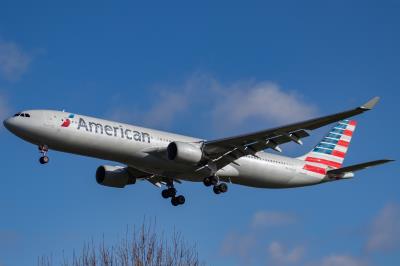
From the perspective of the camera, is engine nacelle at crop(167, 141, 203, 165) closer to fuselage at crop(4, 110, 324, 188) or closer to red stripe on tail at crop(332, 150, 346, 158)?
fuselage at crop(4, 110, 324, 188)

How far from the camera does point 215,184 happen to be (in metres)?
42.1

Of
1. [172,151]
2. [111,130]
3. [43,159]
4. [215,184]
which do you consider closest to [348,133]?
[215,184]

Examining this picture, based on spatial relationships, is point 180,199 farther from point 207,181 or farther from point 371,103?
point 371,103

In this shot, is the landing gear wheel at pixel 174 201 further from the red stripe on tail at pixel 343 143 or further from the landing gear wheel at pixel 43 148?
the red stripe on tail at pixel 343 143

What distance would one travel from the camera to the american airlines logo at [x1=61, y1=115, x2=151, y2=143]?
1527 inches

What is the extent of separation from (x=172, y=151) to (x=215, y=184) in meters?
3.86

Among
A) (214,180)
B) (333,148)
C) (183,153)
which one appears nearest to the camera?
(183,153)

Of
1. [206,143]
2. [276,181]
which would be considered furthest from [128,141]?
[276,181]

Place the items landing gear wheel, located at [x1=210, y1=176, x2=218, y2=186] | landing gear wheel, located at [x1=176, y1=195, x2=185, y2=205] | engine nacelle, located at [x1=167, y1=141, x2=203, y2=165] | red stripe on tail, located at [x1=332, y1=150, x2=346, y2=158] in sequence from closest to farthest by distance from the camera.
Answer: engine nacelle, located at [x1=167, y1=141, x2=203, y2=165] < landing gear wheel, located at [x1=210, y1=176, x2=218, y2=186] < landing gear wheel, located at [x1=176, y1=195, x2=185, y2=205] < red stripe on tail, located at [x1=332, y1=150, x2=346, y2=158]

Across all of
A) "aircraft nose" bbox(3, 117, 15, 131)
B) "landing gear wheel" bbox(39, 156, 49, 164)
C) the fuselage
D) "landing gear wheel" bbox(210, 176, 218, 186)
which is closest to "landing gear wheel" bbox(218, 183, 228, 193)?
"landing gear wheel" bbox(210, 176, 218, 186)

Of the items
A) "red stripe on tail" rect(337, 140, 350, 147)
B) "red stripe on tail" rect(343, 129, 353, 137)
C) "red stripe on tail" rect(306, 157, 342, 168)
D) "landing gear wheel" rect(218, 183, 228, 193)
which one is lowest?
"landing gear wheel" rect(218, 183, 228, 193)

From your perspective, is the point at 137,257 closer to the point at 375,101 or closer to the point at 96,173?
the point at 375,101

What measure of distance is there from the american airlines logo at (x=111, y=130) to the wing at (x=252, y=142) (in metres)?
3.86

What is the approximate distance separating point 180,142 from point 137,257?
13984 millimetres
